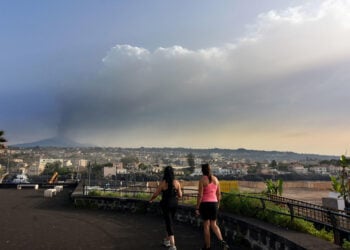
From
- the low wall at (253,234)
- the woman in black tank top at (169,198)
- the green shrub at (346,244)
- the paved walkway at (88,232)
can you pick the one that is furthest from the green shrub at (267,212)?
the woman in black tank top at (169,198)

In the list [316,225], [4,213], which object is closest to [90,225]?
[4,213]

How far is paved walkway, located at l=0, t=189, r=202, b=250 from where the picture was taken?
8098 mm

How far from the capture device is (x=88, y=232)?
9797mm

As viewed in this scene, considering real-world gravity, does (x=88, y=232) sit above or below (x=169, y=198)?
below

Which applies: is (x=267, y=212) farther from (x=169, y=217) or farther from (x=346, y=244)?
(x=346, y=244)

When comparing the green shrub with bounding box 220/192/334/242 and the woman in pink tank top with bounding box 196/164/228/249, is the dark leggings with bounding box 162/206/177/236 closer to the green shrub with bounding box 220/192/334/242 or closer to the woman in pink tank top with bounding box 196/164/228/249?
the woman in pink tank top with bounding box 196/164/228/249

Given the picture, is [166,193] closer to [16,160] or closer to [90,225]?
[90,225]

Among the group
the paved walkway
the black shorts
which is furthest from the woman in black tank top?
the black shorts

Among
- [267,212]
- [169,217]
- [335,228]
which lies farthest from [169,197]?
[335,228]

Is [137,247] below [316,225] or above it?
below

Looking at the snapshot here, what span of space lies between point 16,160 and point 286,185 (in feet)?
348

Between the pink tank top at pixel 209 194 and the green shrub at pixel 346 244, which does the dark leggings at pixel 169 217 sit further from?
the green shrub at pixel 346 244

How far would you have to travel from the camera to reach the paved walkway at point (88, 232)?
8.10 meters

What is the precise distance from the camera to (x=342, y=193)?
16797 millimetres
